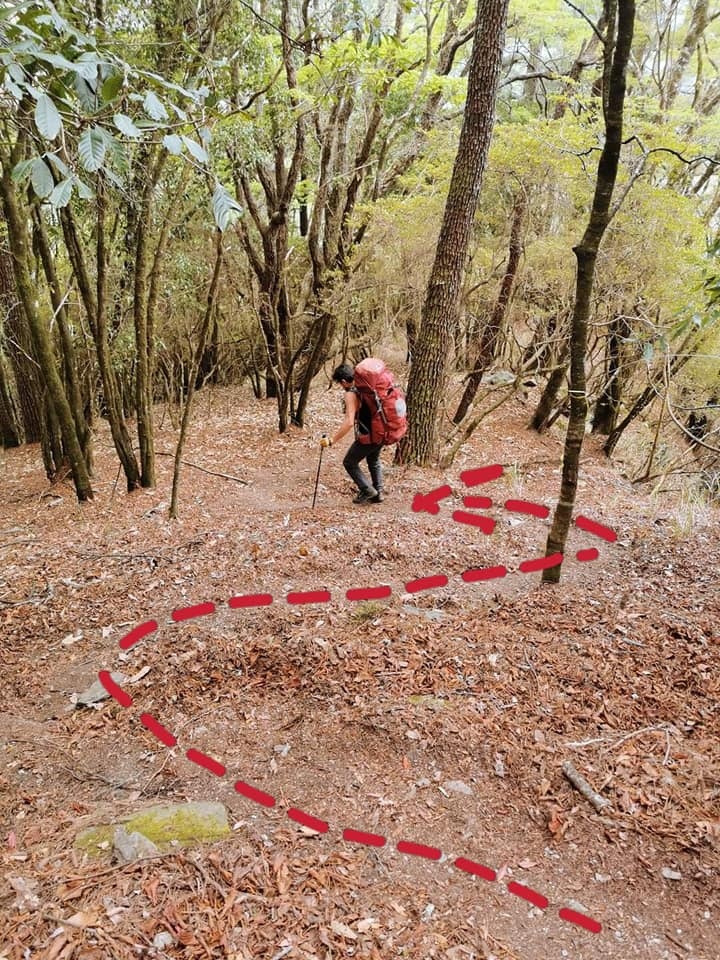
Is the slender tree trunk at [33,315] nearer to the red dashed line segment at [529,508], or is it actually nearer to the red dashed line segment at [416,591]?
the red dashed line segment at [416,591]

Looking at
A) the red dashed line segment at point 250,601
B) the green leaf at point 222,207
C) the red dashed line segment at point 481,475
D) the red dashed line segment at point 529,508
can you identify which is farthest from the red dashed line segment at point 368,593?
the green leaf at point 222,207

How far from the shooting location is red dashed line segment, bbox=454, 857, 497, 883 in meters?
2.73

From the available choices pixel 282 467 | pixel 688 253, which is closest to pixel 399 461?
pixel 282 467

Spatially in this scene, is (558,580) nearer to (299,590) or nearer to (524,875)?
(299,590)

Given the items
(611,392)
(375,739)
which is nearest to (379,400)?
(375,739)

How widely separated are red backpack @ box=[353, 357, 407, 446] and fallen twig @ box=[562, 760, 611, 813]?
150 inches

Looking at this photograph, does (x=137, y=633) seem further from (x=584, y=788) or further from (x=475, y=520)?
(x=475, y=520)

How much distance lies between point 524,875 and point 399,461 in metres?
5.60

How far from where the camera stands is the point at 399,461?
793 centimetres

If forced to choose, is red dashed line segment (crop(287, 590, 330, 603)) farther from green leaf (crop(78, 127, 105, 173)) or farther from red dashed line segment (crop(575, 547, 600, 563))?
green leaf (crop(78, 127, 105, 173))

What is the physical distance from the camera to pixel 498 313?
412 inches

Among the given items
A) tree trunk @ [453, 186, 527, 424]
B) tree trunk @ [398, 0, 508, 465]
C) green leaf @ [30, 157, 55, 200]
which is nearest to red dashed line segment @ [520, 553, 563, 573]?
tree trunk @ [398, 0, 508, 465]

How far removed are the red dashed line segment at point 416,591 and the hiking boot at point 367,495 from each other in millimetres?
491

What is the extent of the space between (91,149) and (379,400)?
453 centimetres
